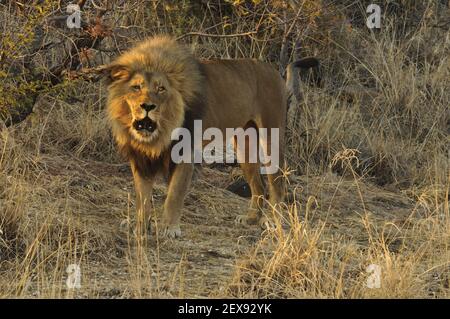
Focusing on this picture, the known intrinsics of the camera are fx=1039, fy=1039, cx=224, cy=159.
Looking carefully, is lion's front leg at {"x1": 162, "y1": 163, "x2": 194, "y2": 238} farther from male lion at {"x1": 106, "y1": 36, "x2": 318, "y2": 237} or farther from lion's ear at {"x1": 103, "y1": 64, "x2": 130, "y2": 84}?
lion's ear at {"x1": 103, "y1": 64, "x2": 130, "y2": 84}

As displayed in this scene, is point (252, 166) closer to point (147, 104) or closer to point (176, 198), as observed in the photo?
point (176, 198)

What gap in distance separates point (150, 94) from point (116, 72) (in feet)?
0.94

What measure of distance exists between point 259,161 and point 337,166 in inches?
52.6

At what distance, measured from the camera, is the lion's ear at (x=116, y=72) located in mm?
→ 6008

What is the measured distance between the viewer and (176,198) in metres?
6.04

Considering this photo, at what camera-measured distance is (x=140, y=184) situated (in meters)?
6.17

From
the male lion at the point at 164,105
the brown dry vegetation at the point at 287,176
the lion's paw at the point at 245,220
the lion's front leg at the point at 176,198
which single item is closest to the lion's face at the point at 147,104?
the male lion at the point at 164,105

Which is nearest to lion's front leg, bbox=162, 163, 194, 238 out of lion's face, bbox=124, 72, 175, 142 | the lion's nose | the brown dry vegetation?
the brown dry vegetation

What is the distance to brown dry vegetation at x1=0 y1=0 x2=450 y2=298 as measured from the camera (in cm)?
485

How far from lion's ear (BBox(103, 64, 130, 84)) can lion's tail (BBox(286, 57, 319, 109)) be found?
68.7 inches

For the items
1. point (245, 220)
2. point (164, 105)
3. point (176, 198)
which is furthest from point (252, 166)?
point (164, 105)
